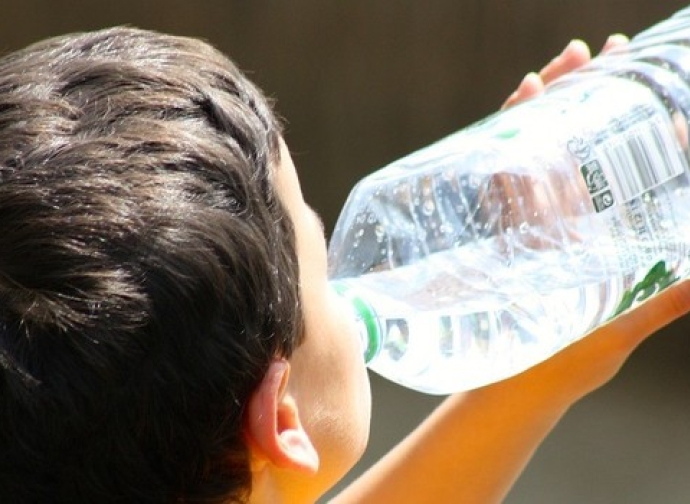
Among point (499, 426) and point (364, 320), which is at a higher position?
point (364, 320)

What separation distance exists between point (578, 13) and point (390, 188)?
2.41 ft

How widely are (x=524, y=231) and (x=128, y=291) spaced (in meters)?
0.36

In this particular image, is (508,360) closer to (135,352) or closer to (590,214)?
(590,214)

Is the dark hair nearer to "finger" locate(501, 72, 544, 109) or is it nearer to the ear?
the ear

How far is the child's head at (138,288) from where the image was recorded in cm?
46

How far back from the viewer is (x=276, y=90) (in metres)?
1.58

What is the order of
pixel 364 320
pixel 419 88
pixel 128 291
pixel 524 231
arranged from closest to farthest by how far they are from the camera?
1. pixel 128 291
2. pixel 364 320
3. pixel 524 231
4. pixel 419 88

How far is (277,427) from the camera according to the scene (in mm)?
510

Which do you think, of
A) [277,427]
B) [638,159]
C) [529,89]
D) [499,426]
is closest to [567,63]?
[529,89]

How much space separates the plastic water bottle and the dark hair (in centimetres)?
18

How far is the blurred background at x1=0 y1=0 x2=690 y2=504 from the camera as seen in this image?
1.39 m

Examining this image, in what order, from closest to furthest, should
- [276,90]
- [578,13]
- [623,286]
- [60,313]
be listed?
1. [60,313]
2. [623,286]
3. [578,13]
4. [276,90]

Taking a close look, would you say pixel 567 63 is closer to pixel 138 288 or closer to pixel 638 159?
pixel 638 159

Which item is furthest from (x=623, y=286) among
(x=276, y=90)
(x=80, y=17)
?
(x=80, y=17)
